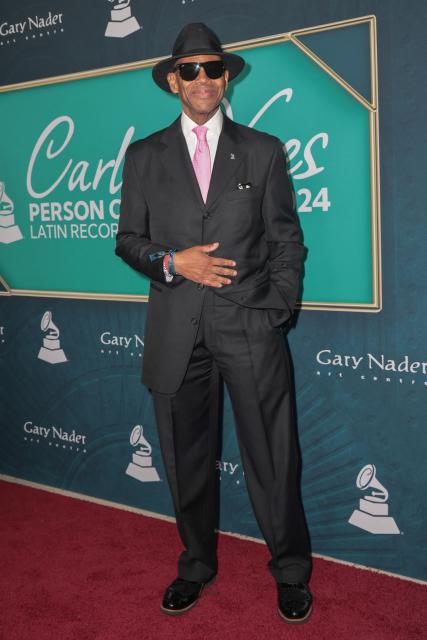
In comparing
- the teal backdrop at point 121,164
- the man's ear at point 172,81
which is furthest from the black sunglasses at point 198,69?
the teal backdrop at point 121,164

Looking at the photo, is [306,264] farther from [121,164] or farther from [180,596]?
[180,596]

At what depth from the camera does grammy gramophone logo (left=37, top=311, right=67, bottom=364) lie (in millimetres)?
3779

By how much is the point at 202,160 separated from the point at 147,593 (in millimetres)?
1756

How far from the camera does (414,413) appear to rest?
8.90 ft

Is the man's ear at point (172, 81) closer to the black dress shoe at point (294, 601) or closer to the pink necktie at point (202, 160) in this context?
the pink necktie at point (202, 160)

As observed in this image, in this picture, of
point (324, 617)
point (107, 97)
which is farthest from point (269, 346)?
point (107, 97)

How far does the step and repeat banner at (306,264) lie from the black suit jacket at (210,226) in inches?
15.2

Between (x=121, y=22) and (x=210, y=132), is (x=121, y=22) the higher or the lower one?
the higher one

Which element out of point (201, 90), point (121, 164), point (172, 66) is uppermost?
point (172, 66)

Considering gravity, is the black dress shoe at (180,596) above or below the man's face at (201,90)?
below

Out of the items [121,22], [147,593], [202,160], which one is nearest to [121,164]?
[121,22]

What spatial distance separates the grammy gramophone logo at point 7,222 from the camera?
12.5 feet

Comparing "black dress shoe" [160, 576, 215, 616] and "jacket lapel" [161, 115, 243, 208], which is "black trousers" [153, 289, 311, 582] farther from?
"jacket lapel" [161, 115, 243, 208]

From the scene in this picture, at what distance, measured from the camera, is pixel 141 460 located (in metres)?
Result: 3.56
